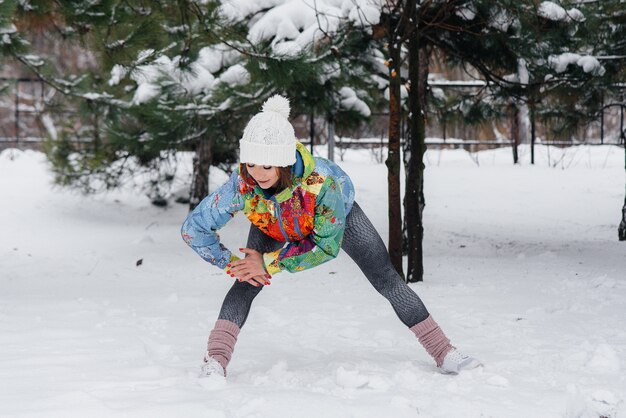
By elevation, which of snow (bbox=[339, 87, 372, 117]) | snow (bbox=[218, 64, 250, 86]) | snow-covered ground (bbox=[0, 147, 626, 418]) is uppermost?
snow (bbox=[218, 64, 250, 86])

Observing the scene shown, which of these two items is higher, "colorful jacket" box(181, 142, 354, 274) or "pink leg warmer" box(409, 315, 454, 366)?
"colorful jacket" box(181, 142, 354, 274)

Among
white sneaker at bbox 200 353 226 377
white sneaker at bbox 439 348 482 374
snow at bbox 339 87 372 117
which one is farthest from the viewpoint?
snow at bbox 339 87 372 117

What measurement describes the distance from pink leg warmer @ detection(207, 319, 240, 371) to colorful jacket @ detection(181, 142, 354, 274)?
0.27 m

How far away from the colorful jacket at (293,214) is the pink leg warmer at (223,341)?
27 centimetres

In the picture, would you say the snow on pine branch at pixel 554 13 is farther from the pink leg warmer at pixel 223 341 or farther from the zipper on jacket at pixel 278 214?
the pink leg warmer at pixel 223 341

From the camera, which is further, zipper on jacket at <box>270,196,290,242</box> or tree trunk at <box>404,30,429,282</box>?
tree trunk at <box>404,30,429,282</box>

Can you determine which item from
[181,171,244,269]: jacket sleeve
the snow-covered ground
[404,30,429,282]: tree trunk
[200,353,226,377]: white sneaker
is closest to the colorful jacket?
[181,171,244,269]: jacket sleeve

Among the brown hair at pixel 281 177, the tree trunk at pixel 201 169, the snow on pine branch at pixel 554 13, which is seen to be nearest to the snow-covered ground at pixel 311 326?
the tree trunk at pixel 201 169

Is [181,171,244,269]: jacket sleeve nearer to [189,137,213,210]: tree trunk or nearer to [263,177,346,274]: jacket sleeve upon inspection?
[263,177,346,274]: jacket sleeve

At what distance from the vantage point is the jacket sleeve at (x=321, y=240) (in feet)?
9.19

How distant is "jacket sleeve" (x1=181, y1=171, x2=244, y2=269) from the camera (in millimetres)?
2869

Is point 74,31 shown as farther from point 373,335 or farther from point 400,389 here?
point 400,389

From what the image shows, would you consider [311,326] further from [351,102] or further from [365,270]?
[351,102]

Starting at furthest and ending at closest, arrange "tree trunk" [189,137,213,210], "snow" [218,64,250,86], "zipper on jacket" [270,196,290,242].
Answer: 1. "tree trunk" [189,137,213,210]
2. "snow" [218,64,250,86]
3. "zipper on jacket" [270,196,290,242]
